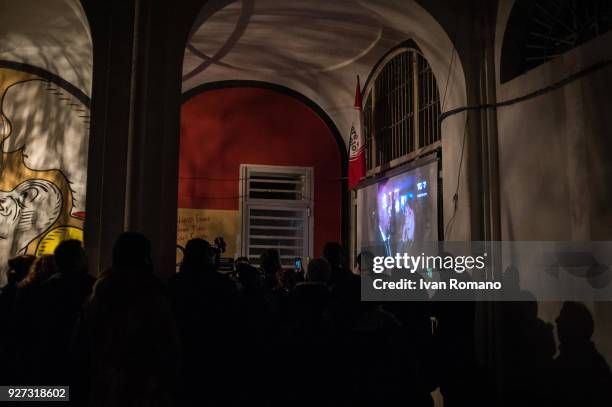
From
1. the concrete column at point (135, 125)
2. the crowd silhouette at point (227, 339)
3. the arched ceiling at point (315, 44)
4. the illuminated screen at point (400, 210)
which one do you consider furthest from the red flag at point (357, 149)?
the crowd silhouette at point (227, 339)

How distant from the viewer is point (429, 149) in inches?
307

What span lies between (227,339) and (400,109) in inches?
246

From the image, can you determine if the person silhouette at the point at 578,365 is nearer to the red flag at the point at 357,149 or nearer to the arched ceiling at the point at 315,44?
the arched ceiling at the point at 315,44

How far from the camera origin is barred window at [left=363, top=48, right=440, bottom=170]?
8.05 meters

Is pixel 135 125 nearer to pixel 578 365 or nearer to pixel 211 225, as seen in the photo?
pixel 578 365

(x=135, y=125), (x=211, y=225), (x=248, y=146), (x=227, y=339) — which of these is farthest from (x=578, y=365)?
(x=248, y=146)

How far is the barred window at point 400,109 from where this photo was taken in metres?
8.05

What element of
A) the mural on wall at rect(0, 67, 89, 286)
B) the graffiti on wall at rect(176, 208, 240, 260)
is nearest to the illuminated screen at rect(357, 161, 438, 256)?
the graffiti on wall at rect(176, 208, 240, 260)

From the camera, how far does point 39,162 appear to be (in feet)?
30.7

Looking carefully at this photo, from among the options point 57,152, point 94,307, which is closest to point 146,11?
point 94,307

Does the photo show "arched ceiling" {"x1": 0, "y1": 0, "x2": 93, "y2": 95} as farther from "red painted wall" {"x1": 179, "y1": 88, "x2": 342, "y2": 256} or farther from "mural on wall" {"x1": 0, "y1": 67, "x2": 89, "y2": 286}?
"red painted wall" {"x1": 179, "y1": 88, "x2": 342, "y2": 256}

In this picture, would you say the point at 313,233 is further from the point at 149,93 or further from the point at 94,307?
the point at 94,307

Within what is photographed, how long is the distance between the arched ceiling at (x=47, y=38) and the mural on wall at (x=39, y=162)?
26 cm

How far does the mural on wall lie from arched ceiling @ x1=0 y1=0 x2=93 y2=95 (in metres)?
0.26
